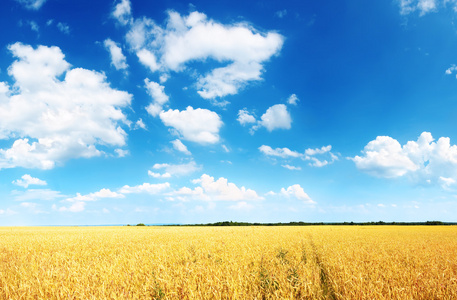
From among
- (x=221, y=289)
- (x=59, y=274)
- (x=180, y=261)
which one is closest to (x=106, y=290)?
(x=59, y=274)

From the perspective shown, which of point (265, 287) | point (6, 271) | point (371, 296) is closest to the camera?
point (371, 296)

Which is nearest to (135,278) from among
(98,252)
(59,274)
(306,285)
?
(59,274)

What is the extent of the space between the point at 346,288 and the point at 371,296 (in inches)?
22.3

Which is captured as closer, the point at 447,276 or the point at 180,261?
the point at 447,276

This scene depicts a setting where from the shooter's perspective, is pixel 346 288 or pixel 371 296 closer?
pixel 371 296

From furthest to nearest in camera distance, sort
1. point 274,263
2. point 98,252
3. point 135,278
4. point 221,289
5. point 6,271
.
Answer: point 98,252 < point 274,263 < point 6,271 < point 135,278 < point 221,289

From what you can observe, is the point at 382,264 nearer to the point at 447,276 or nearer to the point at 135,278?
the point at 447,276

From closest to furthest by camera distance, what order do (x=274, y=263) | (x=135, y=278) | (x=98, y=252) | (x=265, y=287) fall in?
1. (x=265, y=287)
2. (x=135, y=278)
3. (x=274, y=263)
4. (x=98, y=252)

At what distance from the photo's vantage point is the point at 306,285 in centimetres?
575

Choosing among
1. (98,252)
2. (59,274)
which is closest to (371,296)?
(59,274)

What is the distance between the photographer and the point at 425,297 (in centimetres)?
538

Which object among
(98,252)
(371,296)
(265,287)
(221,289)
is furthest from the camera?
(98,252)

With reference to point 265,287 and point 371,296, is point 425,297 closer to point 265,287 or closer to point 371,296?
point 371,296

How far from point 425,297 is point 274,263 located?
4.23m
